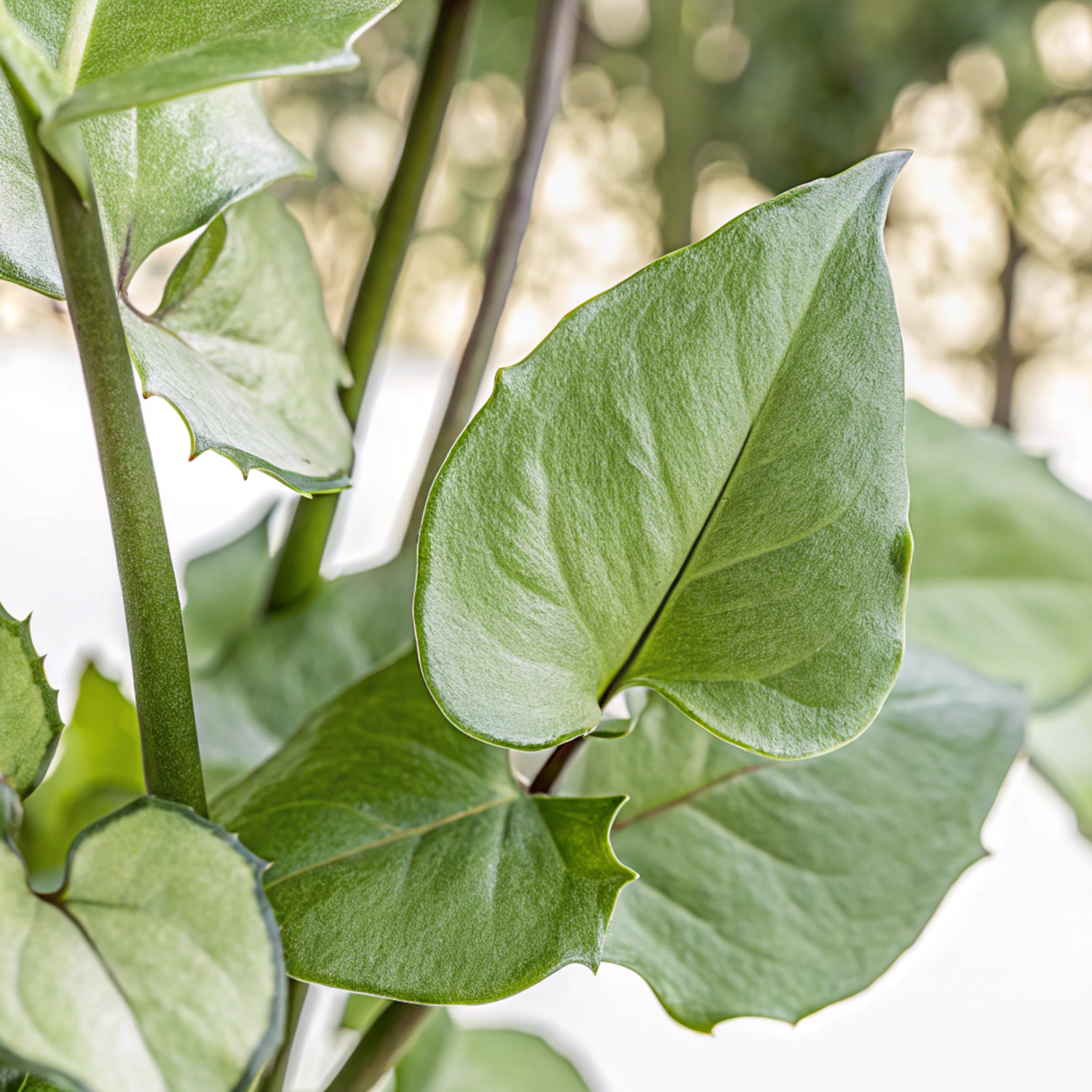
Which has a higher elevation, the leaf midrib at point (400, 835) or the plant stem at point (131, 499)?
the plant stem at point (131, 499)

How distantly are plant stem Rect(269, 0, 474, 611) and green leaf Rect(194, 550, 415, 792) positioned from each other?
1 cm

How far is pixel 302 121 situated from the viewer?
65 centimetres

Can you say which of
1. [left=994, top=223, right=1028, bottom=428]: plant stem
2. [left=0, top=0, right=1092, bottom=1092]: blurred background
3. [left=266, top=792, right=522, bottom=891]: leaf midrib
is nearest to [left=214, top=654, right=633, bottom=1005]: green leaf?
[left=266, top=792, right=522, bottom=891]: leaf midrib

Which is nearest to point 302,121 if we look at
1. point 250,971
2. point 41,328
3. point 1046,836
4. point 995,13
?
point 41,328

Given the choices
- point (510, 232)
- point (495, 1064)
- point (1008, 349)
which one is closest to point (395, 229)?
point (510, 232)

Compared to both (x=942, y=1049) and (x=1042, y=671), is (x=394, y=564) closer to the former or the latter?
(x=1042, y=671)

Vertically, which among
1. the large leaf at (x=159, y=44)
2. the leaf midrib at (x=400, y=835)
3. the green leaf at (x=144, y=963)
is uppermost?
A: the large leaf at (x=159, y=44)

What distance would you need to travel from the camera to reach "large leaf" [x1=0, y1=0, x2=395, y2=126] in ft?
0.20

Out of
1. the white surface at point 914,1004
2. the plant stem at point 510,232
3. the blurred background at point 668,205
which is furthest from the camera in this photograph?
the blurred background at point 668,205

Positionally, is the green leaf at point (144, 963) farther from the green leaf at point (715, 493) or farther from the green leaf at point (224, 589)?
the green leaf at point (224, 589)

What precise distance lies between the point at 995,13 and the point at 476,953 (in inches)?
25.9

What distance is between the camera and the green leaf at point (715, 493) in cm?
8

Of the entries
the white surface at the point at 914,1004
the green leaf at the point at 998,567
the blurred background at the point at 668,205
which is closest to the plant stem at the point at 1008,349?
the blurred background at the point at 668,205

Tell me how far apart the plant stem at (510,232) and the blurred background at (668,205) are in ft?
0.69
